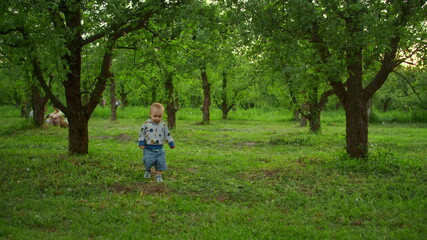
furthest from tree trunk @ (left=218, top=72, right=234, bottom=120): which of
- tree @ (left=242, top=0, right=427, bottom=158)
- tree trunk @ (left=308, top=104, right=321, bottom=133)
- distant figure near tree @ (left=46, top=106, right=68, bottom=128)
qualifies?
tree @ (left=242, top=0, right=427, bottom=158)

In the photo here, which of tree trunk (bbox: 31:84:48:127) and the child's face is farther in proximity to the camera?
tree trunk (bbox: 31:84:48:127)

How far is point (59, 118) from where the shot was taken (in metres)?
23.3

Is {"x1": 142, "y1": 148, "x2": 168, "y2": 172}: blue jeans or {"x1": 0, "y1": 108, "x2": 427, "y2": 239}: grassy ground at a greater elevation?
{"x1": 142, "y1": 148, "x2": 168, "y2": 172}: blue jeans

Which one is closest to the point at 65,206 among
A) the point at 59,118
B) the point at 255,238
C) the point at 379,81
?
the point at 255,238

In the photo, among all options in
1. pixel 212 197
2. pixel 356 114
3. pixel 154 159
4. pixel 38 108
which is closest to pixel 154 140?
pixel 154 159

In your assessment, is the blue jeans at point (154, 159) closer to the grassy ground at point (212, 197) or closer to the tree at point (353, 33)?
the grassy ground at point (212, 197)

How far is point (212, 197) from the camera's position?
7.42 meters

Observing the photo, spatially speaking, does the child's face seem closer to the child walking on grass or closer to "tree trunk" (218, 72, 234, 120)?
the child walking on grass

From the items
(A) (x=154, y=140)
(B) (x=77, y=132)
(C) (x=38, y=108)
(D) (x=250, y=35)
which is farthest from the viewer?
(C) (x=38, y=108)

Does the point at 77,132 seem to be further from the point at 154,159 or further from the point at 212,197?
the point at 212,197

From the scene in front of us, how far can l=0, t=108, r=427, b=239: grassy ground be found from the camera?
5.55 meters

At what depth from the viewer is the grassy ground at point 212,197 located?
555 centimetres

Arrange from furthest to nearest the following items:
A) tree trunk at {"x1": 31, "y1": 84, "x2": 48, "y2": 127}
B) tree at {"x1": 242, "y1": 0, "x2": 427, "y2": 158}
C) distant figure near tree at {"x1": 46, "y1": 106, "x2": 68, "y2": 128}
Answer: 1. distant figure near tree at {"x1": 46, "y1": 106, "x2": 68, "y2": 128}
2. tree trunk at {"x1": 31, "y1": 84, "x2": 48, "y2": 127}
3. tree at {"x1": 242, "y1": 0, "x2": 427, "y2": 158}

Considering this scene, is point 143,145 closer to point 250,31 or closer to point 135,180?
point 135,180
